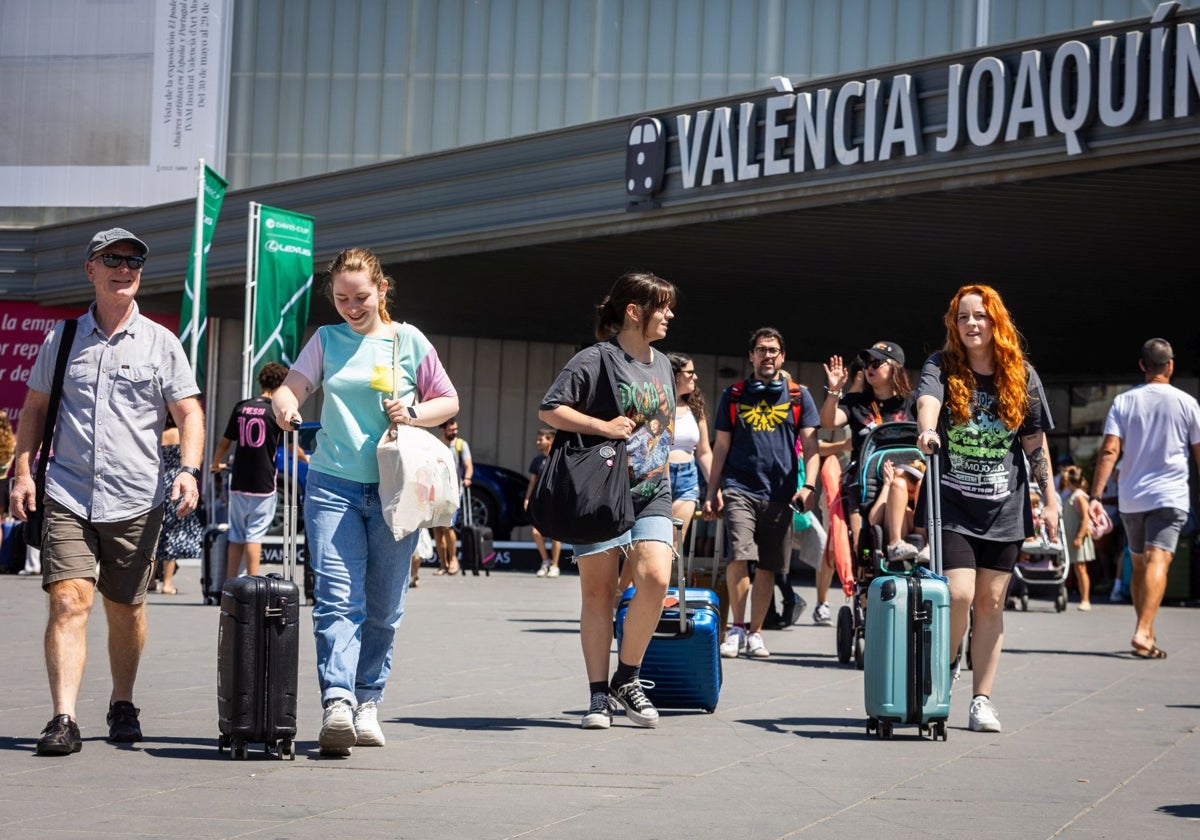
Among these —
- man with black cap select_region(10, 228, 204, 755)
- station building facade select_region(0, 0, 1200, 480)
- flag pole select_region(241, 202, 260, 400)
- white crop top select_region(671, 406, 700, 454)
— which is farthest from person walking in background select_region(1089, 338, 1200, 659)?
flag pole select_region(241, 202, 260, 400)

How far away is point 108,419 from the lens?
6270 mm

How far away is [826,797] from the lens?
538 cm

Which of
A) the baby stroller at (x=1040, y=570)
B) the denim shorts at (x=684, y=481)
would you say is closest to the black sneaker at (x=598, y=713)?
the denim shorts at (x=684, y=481)

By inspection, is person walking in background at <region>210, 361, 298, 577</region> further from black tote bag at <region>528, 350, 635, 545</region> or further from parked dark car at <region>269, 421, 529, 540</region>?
parked dark car at <region>269, 421, 529, 540</region>

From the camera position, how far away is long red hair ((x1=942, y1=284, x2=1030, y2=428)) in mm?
7031

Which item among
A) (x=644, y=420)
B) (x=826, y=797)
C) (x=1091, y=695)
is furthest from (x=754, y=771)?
(x=1091, y=695)

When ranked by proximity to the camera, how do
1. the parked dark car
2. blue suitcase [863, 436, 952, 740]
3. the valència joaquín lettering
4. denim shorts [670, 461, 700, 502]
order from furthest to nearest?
the parked dark car < the valència joaquín lettering < denim shorts [670, 461, 700, 502] < blue suitcase [863, 436, 952, 740]

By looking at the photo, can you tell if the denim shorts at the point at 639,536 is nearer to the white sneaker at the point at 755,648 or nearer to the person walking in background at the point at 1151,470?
the white sneaker at the point at 755,648

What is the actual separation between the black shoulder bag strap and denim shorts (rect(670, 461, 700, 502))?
495 cm

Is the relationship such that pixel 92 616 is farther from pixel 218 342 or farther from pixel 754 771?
pixel 218 342

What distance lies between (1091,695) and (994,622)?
178cm

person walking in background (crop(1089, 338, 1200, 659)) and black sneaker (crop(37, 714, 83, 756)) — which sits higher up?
person walking in background (crop(1089, 338, 1200, 659))

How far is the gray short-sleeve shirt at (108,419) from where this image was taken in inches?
245

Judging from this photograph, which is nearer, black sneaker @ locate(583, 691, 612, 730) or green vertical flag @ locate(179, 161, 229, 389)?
black sneaker @ locate(583, 691, 612, 730)
